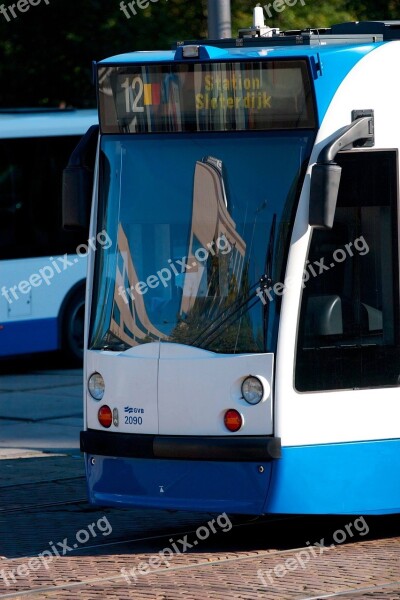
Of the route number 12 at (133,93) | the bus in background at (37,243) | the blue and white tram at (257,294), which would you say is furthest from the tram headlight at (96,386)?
the bus in background at (37,243)

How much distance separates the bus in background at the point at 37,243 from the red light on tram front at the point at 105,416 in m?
8.12

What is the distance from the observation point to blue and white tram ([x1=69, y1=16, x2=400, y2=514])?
7172 millimetres

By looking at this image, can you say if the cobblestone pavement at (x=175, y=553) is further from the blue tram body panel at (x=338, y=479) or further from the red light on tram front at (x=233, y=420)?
the red light on tram front at (x=233, y=420)

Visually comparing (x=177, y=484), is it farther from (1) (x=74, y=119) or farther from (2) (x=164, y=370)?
(1) (x=74, y=119)

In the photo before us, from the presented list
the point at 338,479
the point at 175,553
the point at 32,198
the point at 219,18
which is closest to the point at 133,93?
the point at 338,479

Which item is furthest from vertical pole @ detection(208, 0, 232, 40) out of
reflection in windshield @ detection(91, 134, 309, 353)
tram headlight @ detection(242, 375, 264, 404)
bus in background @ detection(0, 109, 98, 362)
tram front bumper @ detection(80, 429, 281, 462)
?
bus in background @ detection(0, 109, 98, 362)

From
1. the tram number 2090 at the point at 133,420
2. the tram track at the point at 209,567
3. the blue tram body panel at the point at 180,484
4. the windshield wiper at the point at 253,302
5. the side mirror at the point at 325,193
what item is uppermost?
the side mirror at the point at 325,193

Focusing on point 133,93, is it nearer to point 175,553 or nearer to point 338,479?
point 338,479

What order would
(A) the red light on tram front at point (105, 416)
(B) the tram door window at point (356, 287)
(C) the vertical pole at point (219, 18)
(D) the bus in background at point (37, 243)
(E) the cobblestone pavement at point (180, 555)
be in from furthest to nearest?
(D) the bus in background at point (37, 243) < (C) the vertical pole at point (219, 18) < (A) the red light on tram front at point (105, 416) < (B) the tram door window at point (356, 287) < (E) the cobblestone pavement at point (180, 555)

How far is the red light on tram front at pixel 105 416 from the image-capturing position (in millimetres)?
7578

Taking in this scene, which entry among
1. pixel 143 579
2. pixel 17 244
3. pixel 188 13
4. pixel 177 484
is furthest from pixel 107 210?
pixel 188 13

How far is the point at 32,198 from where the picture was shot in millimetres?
16219

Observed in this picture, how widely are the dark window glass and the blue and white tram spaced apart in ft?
27.7

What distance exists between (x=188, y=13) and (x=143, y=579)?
482 inches
